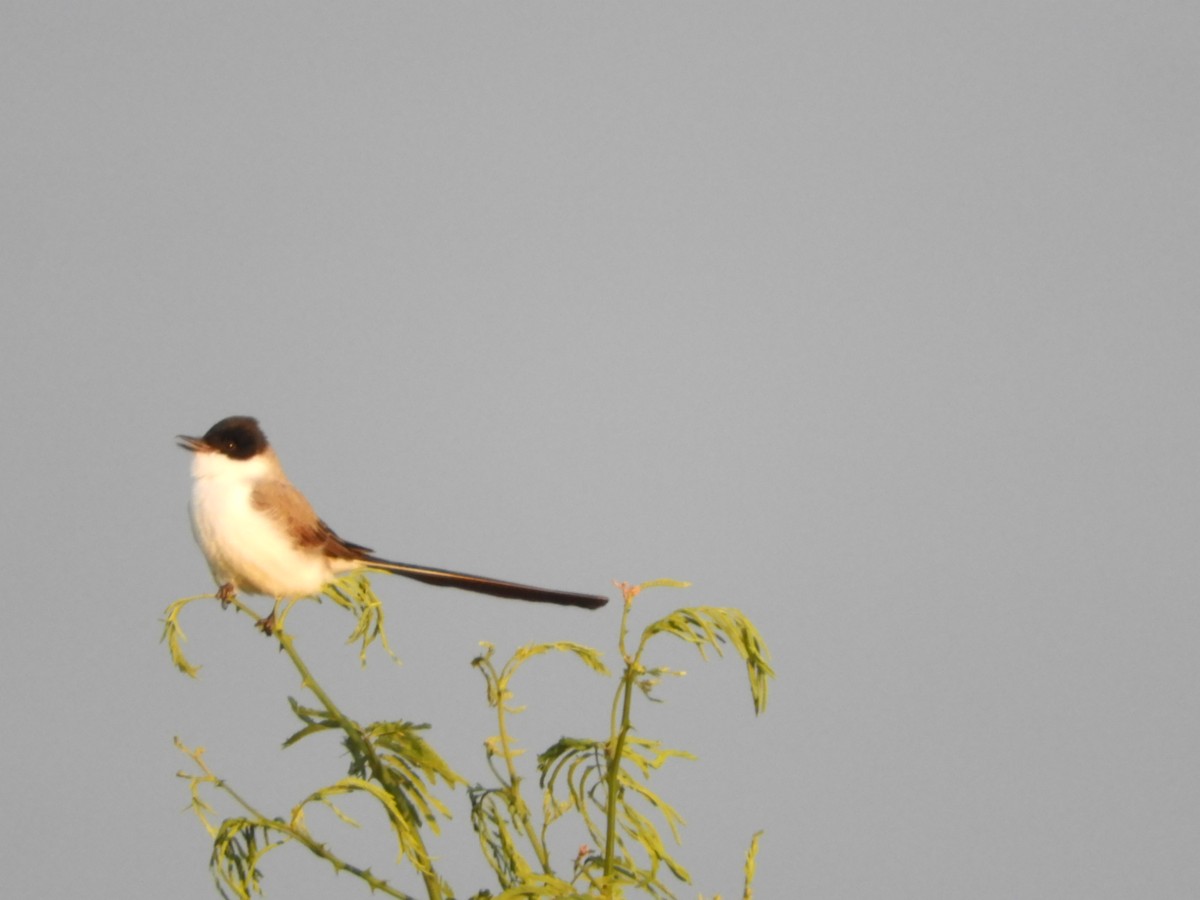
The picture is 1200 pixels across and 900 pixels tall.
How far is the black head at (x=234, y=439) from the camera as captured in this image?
7.32ft

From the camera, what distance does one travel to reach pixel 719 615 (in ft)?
4.45

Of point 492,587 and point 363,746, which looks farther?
point 492,587

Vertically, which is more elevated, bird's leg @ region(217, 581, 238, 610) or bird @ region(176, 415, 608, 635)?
bird @ region(176, 415, 608, 635)

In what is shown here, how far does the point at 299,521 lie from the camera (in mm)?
2170

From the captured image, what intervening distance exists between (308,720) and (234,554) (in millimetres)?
774

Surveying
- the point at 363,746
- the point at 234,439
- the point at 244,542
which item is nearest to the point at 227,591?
the point at 244,542

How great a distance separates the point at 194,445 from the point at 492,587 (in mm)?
556

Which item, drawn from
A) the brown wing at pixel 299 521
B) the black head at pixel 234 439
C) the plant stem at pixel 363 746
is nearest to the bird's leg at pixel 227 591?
the brown wing at pixel 299 521

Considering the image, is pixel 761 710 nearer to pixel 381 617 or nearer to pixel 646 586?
pixel 646 586

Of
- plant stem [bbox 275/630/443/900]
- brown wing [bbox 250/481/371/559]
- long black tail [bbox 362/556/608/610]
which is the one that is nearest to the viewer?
plant stem [bbox 275/630/443/900]

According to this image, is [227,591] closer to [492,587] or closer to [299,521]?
[299,521]

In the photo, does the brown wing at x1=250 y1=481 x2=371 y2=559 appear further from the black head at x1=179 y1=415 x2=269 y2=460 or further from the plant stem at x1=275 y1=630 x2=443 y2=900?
the plant stem at x1=275 y1=630 x2=443 y2=900

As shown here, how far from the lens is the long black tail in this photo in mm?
1953

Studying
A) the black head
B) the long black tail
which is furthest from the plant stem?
the black head
